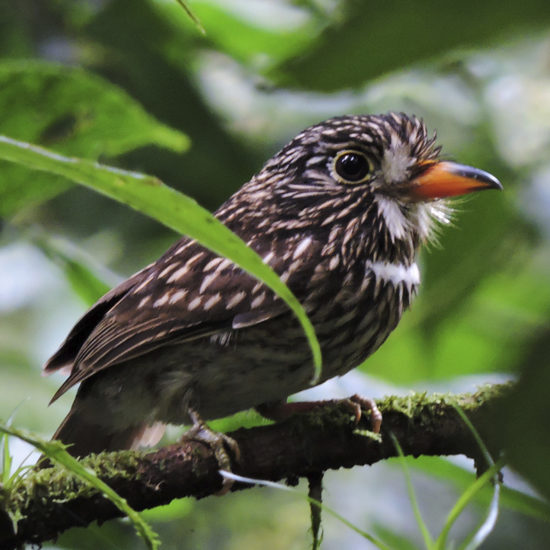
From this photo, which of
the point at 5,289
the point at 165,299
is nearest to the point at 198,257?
the point at 165,299

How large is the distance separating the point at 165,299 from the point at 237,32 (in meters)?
1.05

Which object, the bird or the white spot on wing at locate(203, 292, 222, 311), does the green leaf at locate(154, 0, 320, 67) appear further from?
the white spot on wing at locate(203, 292, 222, 311)

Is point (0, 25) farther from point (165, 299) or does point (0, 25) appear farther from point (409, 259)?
point (409, 259)

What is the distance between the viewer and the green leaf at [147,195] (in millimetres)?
834

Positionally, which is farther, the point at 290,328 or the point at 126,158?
the point at 126,158

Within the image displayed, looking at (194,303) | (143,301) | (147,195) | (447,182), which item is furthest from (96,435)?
(147,195)

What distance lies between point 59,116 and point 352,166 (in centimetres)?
83

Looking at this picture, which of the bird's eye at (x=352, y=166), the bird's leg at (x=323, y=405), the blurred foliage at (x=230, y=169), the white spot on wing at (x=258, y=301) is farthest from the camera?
the bird's eye at (x=352, y=166)

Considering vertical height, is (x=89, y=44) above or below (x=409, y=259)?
above

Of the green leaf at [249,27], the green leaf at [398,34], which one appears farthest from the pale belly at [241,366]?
the green leaf at [398,34]

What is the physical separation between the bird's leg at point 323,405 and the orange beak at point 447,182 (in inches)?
22.6

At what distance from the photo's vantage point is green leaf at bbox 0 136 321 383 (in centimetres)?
83

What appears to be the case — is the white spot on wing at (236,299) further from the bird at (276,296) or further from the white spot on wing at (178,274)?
the white spot on wing at (178,274)

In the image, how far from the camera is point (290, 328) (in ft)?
6.80
